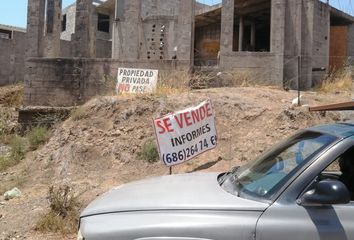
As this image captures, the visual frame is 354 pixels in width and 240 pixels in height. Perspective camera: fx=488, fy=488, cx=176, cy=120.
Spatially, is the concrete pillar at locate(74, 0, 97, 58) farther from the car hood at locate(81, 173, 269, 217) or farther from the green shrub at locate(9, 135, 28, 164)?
the car hood at locate(81, 173, 269, 217)

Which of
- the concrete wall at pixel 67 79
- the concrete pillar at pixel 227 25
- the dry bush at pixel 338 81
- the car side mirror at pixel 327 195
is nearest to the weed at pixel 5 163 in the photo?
the concrete wall at pixel 67 79

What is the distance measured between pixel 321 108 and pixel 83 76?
11.4 metres

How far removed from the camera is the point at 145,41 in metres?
18.4

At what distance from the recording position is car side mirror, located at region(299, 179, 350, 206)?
2.76 metres

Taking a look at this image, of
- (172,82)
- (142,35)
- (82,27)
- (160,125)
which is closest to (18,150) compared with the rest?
(172,82)

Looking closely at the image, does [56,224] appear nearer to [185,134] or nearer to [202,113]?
[185,134]

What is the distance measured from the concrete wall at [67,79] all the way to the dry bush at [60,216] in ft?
26.1

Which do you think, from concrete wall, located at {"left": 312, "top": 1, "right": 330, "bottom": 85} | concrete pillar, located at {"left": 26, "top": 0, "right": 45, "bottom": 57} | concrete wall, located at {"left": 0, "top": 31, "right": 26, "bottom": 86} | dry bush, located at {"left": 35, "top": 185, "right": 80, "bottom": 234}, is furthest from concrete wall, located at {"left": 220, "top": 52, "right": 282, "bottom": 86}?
concrete wall, located at {"left": 0, "top": 31, "right": 26, "bottom": 86}

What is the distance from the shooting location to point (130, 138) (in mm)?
10344

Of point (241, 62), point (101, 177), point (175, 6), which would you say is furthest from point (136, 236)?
point (175, 6)

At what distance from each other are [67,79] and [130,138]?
542cm

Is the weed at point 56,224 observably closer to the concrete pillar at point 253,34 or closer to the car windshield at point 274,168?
the car windshield at point 274,168

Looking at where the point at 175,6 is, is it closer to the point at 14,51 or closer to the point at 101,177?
the point at 14,51

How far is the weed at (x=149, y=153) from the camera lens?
9.41m
